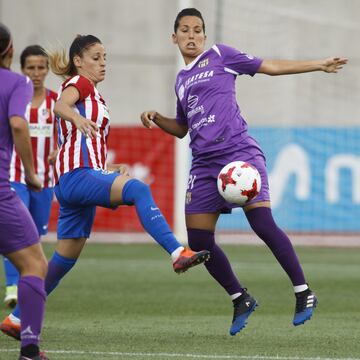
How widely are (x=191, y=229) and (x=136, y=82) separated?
70.0ft

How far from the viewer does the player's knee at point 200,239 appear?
27.6 ft

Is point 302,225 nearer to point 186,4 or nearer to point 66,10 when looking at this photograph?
point 186,4

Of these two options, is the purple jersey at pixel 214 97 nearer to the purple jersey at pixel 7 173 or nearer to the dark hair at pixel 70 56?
the dark hair at pixel 70 56

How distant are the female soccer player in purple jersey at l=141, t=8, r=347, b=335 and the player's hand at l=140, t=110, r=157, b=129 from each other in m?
0.33

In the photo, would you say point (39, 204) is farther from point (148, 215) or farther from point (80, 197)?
point (148, 215)

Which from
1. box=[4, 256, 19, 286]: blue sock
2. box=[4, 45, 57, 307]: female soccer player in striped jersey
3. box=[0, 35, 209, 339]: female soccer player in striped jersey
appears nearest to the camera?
box=[0, 35, 209, 339]: female soccer player in striped jersey

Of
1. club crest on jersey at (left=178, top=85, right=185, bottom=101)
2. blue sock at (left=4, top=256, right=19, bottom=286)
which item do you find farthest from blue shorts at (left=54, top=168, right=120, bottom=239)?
blue sock at (left=4, top=256, right=19, bottom=286)

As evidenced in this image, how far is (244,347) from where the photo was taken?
7.88 m

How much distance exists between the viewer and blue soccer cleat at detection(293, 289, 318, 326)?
8.06m

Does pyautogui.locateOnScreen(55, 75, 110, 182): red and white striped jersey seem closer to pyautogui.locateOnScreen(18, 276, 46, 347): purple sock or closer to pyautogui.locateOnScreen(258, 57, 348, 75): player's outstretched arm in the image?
pyautogui.locateOnScreen(258, 57, 348, 75): player's outstretched arm

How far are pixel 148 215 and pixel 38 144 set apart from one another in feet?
13.0

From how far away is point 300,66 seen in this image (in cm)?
814

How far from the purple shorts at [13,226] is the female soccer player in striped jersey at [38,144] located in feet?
14.6

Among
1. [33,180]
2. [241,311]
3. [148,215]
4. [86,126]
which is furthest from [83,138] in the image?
[241,311]
